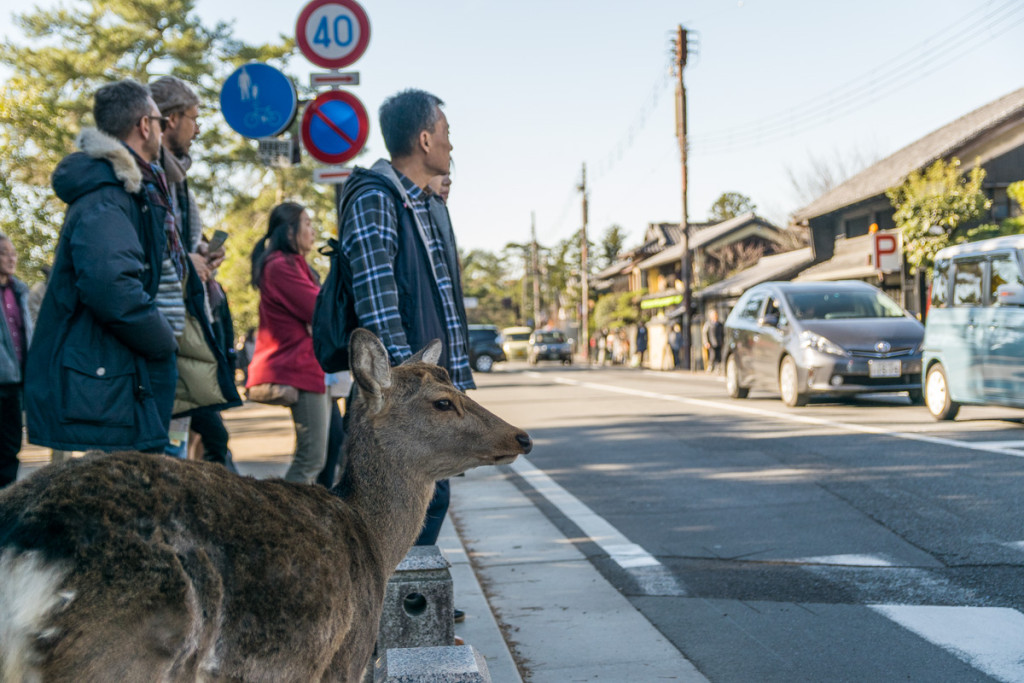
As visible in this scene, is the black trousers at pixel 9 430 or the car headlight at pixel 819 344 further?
the car headlight at pixel 819 344

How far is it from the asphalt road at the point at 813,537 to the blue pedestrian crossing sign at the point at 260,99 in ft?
12.1

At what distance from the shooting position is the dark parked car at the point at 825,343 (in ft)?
45.9

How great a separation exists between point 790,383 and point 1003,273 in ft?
14.1

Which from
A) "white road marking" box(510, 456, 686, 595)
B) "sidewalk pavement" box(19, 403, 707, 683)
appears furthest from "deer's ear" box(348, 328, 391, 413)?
"white road marking" box(510, 456, 686, 595)

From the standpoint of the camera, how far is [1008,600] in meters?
4.66

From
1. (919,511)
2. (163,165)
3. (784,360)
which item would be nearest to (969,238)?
(784,360)

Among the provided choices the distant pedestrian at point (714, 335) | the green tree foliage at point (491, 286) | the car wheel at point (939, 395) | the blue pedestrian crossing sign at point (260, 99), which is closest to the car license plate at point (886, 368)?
the car wheel at point (939, 395)

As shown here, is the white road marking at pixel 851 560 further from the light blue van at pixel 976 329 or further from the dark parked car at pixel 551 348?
the dark parked car at pixel 551 348

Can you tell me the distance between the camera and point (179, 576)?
180 centimetres


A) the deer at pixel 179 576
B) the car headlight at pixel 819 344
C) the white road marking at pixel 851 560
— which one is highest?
the car headlight at pixel 819 344

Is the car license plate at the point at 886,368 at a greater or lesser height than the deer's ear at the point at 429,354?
lesser

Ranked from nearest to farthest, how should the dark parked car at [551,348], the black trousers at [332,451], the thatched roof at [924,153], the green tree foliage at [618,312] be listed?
the black trousers at [332,451] < the thatched roof at [924,153] < the dark parked car at [551,348] < the green tree foliage at [618,312]

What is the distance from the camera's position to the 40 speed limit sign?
25.3 feet

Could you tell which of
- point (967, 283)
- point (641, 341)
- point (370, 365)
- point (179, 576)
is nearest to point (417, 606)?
point (370, 365)
